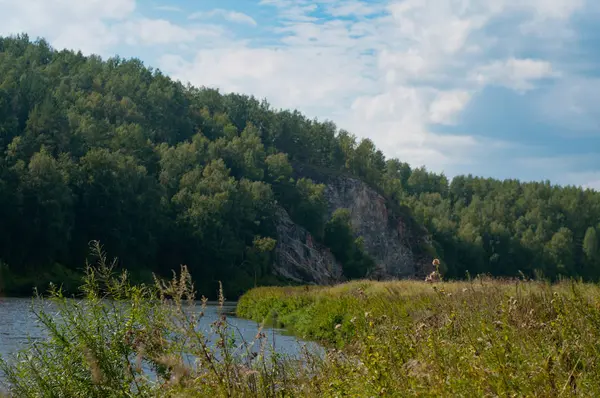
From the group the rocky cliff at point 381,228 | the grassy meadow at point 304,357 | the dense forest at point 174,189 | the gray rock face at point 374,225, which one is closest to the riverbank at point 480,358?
the grassy meadow at point 304,357

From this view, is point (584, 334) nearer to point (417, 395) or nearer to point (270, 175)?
point (417, 395)

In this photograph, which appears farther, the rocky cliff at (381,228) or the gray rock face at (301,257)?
the rocky cliff at (381,228)

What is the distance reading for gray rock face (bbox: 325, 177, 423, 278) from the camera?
121688 mm

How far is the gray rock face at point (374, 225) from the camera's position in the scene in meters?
122

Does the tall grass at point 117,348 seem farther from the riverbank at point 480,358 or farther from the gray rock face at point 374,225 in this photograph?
the gray rock face at point 374,225

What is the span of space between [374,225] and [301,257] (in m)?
22.7

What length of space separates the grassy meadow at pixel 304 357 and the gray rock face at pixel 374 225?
111553 millimetres

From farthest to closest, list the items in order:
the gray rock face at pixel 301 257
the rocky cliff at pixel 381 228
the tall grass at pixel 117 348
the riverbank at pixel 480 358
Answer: the rocky cliff at pixel 381 228
the gray rock face at pixel 301 257
the tall grass at pixel 117 348
the riverbank at pixel 480 358

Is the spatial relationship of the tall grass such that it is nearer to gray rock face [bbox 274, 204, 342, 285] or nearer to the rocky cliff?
gray rock face [bbox 274, 204, 342, 285]

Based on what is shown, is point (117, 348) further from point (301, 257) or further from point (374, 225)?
point (374, 225)

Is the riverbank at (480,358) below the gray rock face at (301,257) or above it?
above

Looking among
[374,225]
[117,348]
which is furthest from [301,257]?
[117,348]

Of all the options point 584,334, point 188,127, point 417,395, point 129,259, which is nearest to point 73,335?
point 417,395

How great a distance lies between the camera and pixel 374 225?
123 meters
